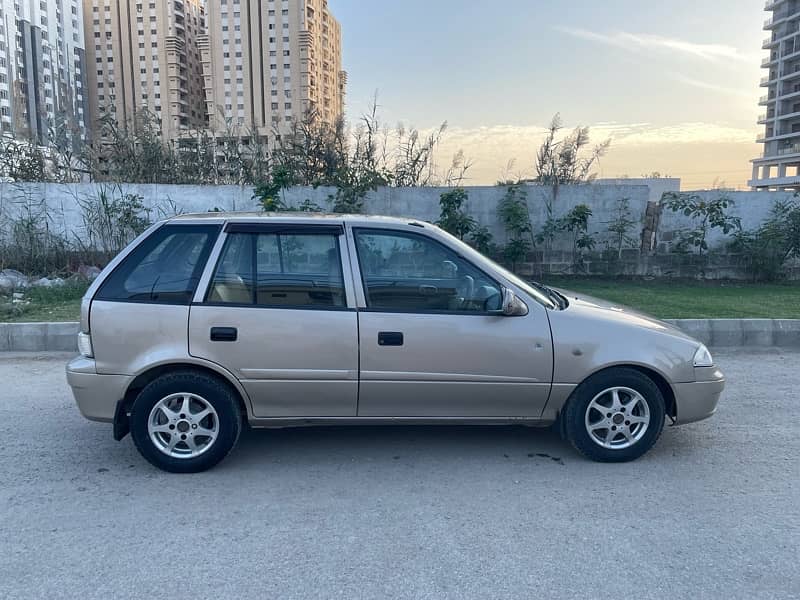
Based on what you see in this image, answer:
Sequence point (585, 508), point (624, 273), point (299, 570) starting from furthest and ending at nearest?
1. point (624, 273)
2. point (585, 508)
3. point (299, 570)

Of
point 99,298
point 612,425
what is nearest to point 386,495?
point 612,425

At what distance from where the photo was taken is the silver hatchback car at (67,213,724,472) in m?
3.90

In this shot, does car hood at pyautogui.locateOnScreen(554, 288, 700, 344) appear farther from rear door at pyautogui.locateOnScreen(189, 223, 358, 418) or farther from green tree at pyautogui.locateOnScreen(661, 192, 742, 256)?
green tree at pyautogui.locateOnScreen(661, 192, 742, 256)

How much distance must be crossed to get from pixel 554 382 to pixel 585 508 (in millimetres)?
826

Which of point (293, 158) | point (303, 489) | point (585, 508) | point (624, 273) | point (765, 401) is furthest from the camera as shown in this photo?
point (293, 158)

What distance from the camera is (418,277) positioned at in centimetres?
409

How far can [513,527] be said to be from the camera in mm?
3283

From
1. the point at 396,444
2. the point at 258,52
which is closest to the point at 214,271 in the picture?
the point at 396,444

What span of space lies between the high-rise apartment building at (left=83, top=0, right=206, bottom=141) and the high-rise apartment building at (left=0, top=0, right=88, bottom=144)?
11.0 ft

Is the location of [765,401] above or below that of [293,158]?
below

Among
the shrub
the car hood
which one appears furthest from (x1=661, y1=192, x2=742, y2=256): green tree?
the car hood

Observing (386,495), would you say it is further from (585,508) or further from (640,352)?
(640,352)

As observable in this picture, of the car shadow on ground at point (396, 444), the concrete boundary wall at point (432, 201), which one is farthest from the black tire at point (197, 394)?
the concrete boundary wall at point (432, 201)

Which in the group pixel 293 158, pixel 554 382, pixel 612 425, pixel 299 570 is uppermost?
pixel 293 158
